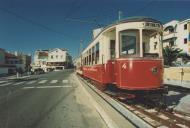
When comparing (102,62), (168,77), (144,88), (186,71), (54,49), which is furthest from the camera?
(54,49)

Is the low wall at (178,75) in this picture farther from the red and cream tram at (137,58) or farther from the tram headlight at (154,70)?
the tram headlight at (154,70)

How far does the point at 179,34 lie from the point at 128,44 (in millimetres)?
40519

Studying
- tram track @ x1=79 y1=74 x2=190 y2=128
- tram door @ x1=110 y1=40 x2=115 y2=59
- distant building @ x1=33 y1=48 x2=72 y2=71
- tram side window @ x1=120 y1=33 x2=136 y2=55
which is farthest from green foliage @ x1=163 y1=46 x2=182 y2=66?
distant building @ x1=33 y1=48 x2=72 y2=71

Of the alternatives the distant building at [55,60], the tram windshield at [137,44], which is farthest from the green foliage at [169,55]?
the distant building at [55,60]

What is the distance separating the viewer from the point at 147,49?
10617mm

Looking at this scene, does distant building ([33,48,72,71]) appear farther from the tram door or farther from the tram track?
the tram track

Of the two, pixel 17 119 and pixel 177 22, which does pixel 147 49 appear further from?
pixel 177 22

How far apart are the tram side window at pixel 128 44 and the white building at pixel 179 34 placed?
3594 cm

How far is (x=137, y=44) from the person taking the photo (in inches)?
403

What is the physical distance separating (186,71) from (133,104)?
44.4 feet

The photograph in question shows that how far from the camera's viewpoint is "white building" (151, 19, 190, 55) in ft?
148

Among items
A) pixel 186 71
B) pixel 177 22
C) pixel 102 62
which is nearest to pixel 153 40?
pixel 102 62

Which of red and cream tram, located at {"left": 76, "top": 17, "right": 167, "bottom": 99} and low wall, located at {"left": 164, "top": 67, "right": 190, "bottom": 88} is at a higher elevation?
red and cream tram, located at {"left": 76, "top": 17, "right": 167, "bottom": 99}

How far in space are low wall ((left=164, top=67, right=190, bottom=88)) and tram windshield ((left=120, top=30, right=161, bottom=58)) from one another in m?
11.0
